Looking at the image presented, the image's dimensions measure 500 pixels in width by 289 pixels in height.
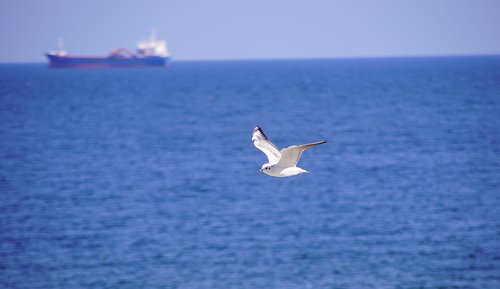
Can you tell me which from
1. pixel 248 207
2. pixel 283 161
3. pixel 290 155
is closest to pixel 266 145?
pixel 283 161

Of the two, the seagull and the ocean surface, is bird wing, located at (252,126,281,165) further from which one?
the ocean surface

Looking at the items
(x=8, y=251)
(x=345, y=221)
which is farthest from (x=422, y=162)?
(x=8, y=251)

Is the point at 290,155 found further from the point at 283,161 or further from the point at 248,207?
the point at 248,207

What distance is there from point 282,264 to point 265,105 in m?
75.5

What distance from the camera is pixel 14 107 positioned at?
11075 centimetres

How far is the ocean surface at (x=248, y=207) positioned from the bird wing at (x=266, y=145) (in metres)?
11.7

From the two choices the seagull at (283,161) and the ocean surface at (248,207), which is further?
the ocean surface at (248,207)

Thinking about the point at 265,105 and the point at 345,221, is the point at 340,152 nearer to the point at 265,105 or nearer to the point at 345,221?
the point at 345,221

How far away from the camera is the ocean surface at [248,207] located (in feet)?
83.9

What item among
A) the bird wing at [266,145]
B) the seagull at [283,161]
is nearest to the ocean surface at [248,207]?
the bird wing at [266,145]

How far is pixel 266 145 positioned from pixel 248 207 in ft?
70.0

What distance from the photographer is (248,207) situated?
34.4m

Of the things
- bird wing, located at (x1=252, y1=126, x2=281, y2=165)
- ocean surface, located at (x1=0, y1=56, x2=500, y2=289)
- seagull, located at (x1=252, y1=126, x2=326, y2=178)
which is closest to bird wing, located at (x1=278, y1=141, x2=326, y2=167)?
seagull, located at (x1=252, y1=126, x2=326, y2=178)

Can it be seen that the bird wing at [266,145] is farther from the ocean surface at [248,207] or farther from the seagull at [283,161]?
the ocean surface at [248,207]
